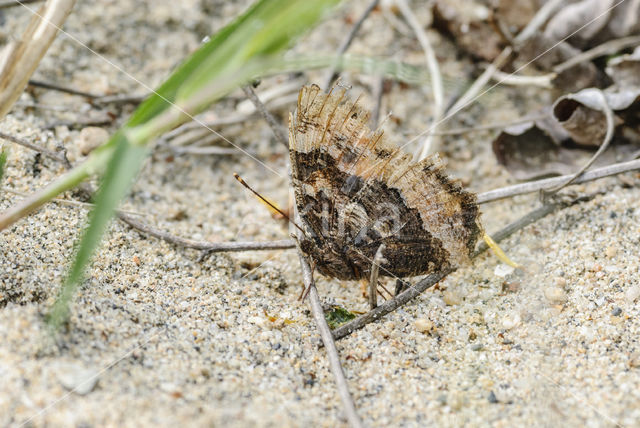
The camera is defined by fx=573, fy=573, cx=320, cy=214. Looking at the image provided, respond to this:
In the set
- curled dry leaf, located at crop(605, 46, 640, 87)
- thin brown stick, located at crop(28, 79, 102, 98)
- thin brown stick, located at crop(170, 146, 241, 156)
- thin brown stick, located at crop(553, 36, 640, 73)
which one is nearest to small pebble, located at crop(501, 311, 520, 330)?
curled dry leaf, located at crop(605, 46, 640, 87)

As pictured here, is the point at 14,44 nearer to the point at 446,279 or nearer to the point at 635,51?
the point at 446,279

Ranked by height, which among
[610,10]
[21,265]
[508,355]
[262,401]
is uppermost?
[610,10]

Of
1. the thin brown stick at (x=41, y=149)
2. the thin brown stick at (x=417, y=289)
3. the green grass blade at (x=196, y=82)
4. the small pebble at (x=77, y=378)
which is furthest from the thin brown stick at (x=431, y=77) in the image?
the small pebble at (x=77, y=378)

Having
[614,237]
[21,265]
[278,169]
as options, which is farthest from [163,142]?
[614,237]

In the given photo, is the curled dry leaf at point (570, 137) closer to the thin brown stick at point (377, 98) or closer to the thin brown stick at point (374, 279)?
the thin brown stick at point (377, 98)

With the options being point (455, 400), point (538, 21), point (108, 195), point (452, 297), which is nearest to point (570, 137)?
point (538, 21)
